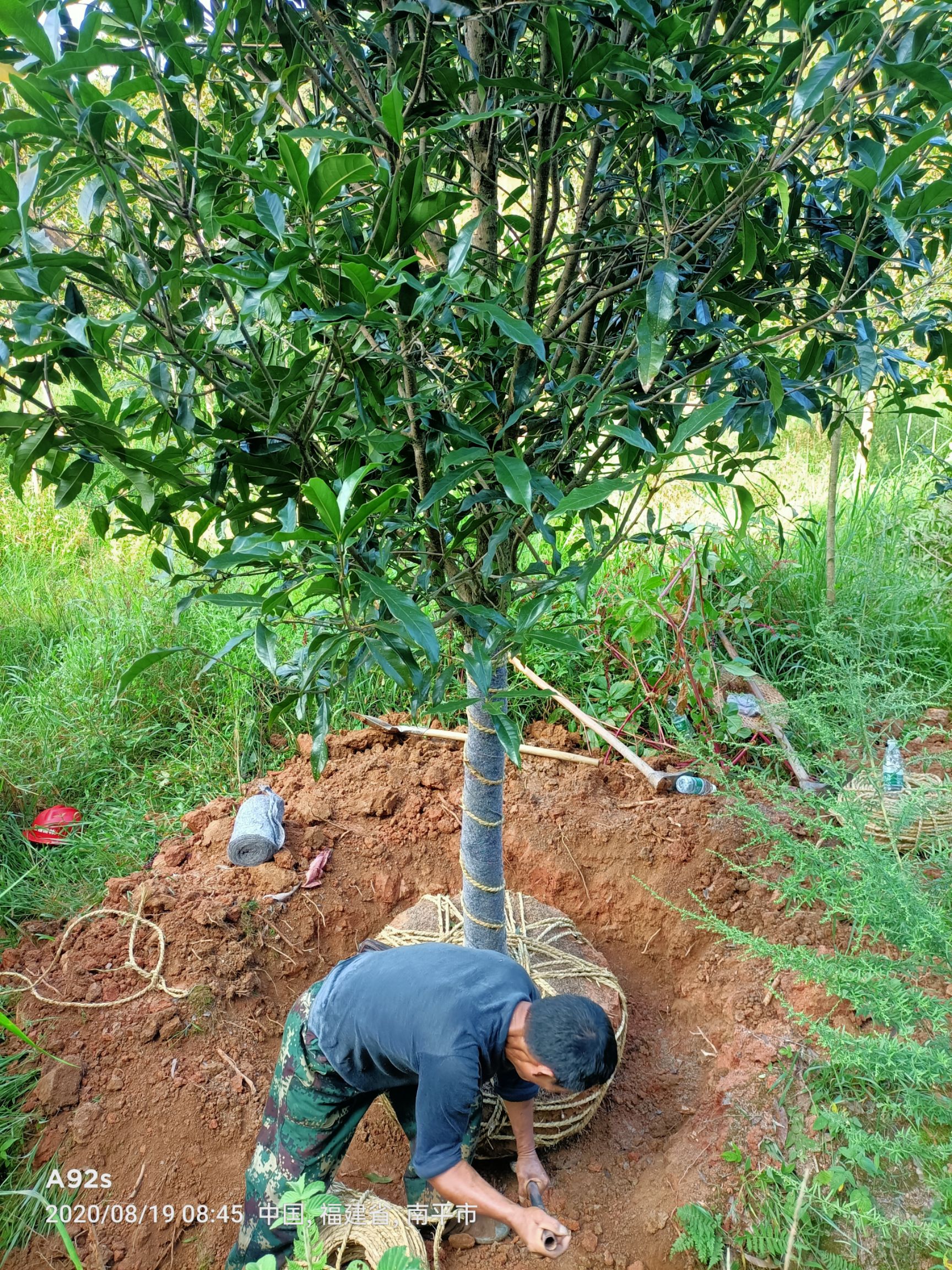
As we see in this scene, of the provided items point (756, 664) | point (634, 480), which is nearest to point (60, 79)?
point (634, 480)

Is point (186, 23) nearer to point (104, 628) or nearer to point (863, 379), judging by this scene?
point (863, 379)

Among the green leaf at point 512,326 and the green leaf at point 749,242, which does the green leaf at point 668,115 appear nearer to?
the green leaf at point 749,242

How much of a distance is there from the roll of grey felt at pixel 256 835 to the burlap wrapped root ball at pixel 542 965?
1.63 ft

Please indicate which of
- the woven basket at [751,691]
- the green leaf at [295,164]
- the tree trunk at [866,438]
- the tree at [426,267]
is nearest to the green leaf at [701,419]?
the tree at [426,267]

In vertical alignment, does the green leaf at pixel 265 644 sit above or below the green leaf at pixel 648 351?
below

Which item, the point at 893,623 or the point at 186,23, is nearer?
the point at 186,23

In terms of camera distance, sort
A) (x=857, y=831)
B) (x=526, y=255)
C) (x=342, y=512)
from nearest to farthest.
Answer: (x=342, y=512)
(x=526, y=255)
(x=857, y=831)

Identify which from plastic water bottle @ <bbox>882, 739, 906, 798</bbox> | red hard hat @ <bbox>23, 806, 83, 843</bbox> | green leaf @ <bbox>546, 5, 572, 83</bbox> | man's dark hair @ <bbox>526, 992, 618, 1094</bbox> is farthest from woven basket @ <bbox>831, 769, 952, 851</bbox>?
red hard hat @ <bbox>23, 806, 83, 843</bbox>

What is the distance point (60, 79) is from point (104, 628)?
3313 mm

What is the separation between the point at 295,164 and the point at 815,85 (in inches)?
24.9

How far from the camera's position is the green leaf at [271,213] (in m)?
1.09

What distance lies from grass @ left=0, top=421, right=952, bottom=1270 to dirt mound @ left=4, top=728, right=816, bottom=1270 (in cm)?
14

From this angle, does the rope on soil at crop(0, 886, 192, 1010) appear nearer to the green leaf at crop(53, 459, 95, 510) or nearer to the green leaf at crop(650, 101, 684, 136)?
the green leaf at crop(53, 459, 95, 510)

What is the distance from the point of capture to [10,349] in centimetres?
117
